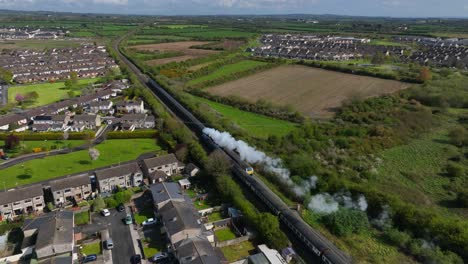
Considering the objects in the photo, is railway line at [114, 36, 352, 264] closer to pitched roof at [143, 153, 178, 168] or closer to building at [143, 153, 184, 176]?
building at [143, 153, 184, 176]

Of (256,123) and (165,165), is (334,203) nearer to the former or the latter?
(165,165)

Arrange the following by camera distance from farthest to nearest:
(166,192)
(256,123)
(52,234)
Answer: (256,123) < (166,192) < (52,234)

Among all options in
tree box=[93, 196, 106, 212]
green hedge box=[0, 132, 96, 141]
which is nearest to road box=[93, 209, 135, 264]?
tree box=[93, 196, 106, 212]

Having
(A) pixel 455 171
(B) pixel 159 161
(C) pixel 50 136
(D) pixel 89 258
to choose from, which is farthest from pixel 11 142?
(A) pixel 455 171

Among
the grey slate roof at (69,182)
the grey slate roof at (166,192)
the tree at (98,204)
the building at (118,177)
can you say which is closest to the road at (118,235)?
the tree at (98,204)

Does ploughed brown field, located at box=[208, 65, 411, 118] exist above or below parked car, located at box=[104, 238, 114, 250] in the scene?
above

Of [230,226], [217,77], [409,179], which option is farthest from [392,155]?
[217,77]
